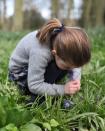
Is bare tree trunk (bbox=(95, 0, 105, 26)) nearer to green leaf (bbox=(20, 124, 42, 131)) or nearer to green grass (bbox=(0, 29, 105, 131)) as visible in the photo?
green grass (bbox=(0, 29, 105, 131))

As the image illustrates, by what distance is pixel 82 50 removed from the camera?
12.9ft

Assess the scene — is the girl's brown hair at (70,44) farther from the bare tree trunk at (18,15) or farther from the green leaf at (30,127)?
the bare tree trunk at (18,15)

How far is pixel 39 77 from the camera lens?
420cm

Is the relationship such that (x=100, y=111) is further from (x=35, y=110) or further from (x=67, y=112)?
(x=35, y=110)

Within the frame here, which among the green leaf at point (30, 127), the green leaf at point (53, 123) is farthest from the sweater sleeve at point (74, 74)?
the green leaf at point (30, 127)

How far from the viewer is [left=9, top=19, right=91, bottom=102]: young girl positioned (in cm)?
396

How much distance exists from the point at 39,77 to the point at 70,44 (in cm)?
47

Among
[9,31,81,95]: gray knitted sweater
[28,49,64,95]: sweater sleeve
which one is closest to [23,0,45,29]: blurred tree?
[9,31,81,95]: gray knitted sweater

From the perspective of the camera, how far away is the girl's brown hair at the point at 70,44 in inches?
155

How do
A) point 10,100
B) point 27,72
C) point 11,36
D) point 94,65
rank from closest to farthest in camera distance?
point 10,100
point 27,72
point 94,65
point 11,36

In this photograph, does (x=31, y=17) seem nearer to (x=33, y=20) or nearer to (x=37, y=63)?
(x=33, y=20)

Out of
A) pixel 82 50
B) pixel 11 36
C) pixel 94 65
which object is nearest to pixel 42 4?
pixel 11 36

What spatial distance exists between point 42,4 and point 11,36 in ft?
72.2

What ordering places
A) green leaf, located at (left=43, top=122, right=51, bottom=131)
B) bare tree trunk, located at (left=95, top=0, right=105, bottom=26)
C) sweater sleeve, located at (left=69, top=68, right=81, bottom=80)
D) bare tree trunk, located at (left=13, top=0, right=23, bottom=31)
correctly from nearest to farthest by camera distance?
green leaf, located at (left=43, top=122, right=51, bottom=131)
sweater sleeve, located at (left=69, top=68, right=81, bottom=80)
bare tree trunk, located at (left=13, top=0, right=23, bottom=31)
bare tree trunk, located at (left=95, top=0, right=105, bottom=26)
